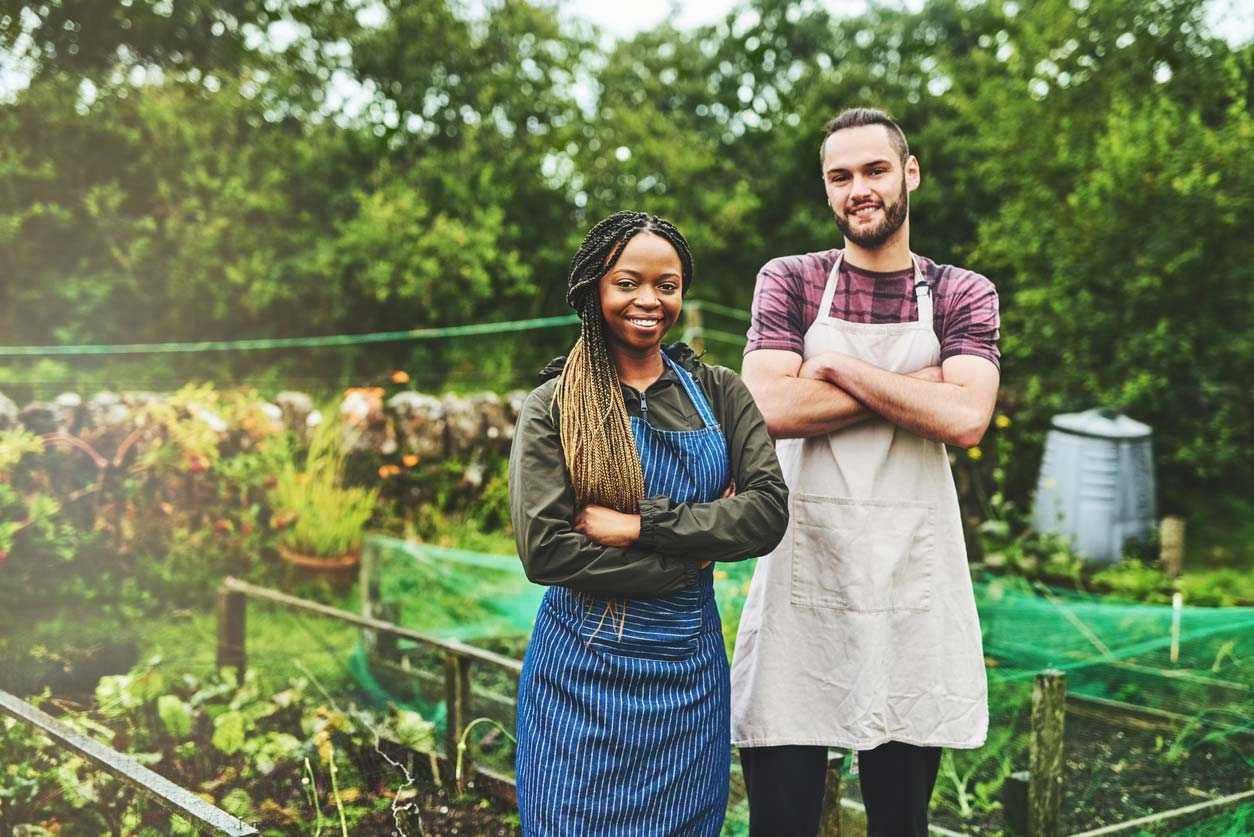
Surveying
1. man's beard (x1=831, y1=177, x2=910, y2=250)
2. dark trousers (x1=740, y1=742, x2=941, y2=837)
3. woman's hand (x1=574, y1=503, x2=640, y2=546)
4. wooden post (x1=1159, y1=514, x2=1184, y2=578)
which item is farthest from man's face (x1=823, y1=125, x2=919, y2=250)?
wooden post (x1=1159, y1=514, x2=1184, y2=578)

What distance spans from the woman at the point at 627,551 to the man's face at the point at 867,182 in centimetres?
40

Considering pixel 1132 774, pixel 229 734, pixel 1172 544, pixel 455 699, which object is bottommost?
pixel 1132 774

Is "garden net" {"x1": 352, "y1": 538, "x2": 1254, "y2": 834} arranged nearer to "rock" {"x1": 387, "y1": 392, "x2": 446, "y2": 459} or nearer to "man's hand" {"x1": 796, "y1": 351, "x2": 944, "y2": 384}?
"man's hand" {"x1": 796, "y1": 351, "x2": 944, "y2": 384}

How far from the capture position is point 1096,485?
719cm

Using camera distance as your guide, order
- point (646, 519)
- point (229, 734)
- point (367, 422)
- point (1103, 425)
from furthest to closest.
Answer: point (1103, 425), point (367, 422), point (229, 734), point (646, 519)

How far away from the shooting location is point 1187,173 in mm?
7723

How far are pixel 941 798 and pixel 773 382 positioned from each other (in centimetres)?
195

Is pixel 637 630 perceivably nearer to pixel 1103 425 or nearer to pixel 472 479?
pixel 472 479

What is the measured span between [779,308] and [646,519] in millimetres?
650

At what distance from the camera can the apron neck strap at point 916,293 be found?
2.20m

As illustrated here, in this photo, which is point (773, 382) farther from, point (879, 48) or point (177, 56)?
point (879, 48)

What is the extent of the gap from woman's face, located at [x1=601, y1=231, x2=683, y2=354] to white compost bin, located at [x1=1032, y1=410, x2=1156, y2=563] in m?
5.84

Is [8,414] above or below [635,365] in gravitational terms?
below

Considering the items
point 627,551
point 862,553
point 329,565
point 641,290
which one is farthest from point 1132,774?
point 329,565
